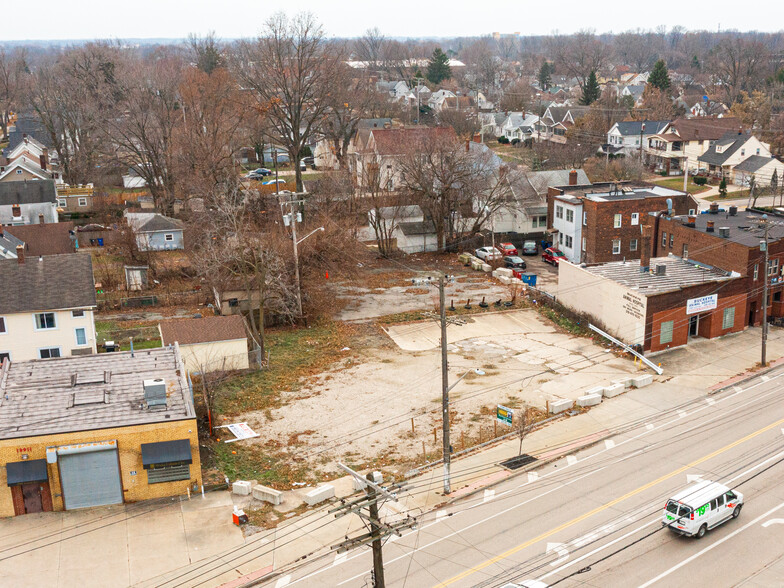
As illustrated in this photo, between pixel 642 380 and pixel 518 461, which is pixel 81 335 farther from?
pixel 642 380

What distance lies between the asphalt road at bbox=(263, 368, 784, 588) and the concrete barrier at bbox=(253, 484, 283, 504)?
12.4ft

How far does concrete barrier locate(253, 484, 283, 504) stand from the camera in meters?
27.0

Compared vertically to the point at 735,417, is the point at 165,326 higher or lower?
higher

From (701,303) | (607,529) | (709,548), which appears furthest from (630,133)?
(709,548)

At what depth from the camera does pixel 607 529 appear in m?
24.8

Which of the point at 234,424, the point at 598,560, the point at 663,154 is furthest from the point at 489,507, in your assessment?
the point at 663,154

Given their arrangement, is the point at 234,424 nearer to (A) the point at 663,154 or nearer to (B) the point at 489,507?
(B) the point at 489,507

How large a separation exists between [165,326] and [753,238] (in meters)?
33.1

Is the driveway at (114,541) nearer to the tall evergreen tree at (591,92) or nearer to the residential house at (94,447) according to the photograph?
the residential house at (94,447)

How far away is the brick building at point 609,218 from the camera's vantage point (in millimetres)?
57781

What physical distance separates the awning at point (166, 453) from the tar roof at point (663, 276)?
2507 centimetres

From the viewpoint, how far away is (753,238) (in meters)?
45.6

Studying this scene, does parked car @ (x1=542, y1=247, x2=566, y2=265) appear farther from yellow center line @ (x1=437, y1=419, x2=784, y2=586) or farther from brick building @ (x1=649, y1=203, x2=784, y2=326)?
yellow center line @ (x1=437, y1=419, x2=784, y2=586)

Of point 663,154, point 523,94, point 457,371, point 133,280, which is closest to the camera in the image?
point 457,371
